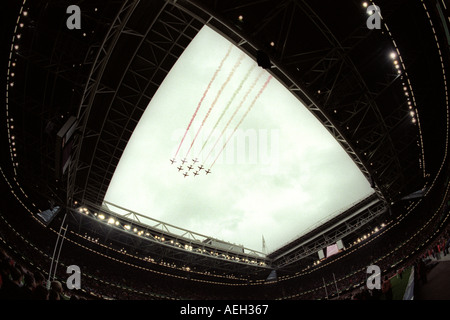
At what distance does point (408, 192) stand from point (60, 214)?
102 ft

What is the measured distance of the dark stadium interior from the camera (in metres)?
12.4

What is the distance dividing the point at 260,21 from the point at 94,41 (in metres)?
8.87

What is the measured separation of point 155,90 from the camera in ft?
52.2

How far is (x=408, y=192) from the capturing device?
23.5 metres

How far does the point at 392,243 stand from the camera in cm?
2930

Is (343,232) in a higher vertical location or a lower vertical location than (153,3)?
lower

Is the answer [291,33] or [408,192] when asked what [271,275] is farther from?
[291,33]

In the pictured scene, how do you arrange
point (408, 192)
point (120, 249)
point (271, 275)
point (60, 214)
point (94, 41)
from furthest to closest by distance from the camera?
point (271, 275) < point (120, 249) < point (408, 192) < point (60, 214) < point (94, 41)

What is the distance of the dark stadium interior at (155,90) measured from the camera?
488 inches

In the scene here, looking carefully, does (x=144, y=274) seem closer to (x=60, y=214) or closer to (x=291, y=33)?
(x=60, y=214)
